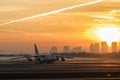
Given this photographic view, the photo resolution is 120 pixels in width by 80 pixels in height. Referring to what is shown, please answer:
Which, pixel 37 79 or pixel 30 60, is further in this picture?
pixel 30 60

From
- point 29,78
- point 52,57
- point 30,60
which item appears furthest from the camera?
point 30,60

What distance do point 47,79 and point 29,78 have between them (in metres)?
3.33

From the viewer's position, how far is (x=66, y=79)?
58938mm

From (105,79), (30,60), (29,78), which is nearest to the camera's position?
(105,79)

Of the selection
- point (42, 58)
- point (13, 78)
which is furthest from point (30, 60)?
point (13, 78)

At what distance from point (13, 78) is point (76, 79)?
8757mm

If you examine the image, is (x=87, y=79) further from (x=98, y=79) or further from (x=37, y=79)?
(x=37, y=79)

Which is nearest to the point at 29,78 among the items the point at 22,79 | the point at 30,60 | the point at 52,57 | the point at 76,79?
the point at 22,79

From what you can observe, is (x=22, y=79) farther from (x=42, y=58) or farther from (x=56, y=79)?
(x=42, y=58)

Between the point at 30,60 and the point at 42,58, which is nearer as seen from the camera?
the point at 42,58

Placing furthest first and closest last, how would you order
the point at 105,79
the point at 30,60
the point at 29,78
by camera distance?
1. the point at 30,60
2. the point at 29,78
3. the point at 105,79

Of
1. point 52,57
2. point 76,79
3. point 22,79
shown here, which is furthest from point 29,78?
point 52,57

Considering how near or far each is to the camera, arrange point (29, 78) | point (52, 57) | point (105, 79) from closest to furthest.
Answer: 1. point (105, 79)
2. point (29, 78)
3. point (52, 57)

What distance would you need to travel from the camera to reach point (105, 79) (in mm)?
57719
